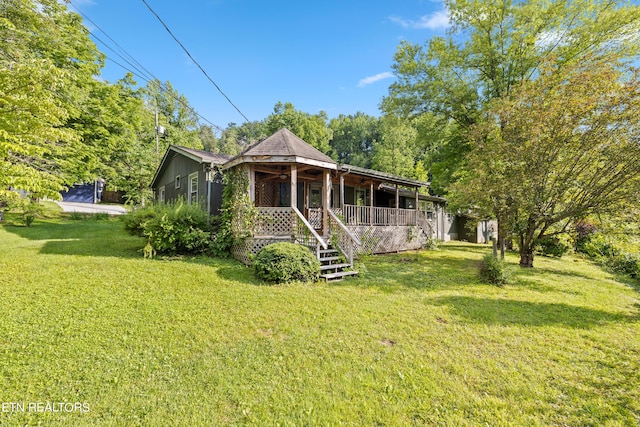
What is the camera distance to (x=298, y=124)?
35.1 meters

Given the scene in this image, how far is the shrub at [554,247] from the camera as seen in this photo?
536 inches

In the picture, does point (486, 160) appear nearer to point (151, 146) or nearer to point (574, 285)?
point (574, 285)

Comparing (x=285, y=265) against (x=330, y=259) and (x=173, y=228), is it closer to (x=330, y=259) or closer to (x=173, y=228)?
(x=330, y=259)

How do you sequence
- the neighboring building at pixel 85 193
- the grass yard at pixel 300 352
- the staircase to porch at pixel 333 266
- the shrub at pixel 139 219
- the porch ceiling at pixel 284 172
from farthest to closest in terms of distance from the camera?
the neighboring building at pixel 85 193, the porch ceiling at pixel 284 172, the shrub at pixel 139 219, the staircase to porch at pixel 333 266, the grass yard at pixel 300 352

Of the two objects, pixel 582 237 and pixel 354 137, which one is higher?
pixel 354 137

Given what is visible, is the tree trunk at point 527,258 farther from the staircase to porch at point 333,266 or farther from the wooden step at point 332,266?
the wooden step at point 332,266

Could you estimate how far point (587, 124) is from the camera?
802 cm

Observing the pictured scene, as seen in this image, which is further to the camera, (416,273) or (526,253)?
→ (526,253)

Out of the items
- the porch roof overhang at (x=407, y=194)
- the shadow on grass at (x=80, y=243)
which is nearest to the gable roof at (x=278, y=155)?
the shadow on grass at (x=80, y=243)

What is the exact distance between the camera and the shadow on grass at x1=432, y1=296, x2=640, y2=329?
16.9ft

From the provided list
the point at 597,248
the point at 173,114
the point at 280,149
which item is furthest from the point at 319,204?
the point at 173,114

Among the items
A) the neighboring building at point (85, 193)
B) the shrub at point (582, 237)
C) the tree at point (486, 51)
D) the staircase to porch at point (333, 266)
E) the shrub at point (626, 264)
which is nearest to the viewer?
the staircase to porch at point (333, 266)

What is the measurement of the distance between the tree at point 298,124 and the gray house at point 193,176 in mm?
20966

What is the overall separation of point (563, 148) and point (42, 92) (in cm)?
1302
